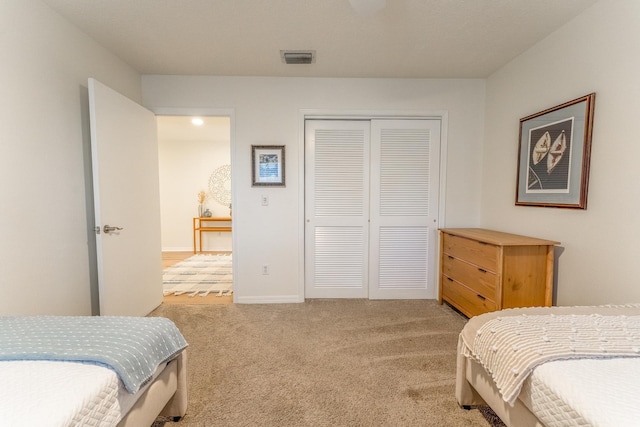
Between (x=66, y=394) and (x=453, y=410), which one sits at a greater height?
(x=66, y=394)

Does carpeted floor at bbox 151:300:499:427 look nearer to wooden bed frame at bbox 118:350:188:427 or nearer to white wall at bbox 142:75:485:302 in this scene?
wooden bed frame at bbox 118:350:188:427

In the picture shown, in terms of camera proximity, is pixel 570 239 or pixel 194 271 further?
pixel 194 271

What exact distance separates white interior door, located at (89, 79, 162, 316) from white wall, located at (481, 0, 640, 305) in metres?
3.31

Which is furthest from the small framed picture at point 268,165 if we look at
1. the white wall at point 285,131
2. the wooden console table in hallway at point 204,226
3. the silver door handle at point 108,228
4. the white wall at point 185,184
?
the white wall at point 185,184

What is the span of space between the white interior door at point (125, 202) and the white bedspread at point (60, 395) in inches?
49.9

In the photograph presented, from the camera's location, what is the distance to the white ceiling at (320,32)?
1.76 m

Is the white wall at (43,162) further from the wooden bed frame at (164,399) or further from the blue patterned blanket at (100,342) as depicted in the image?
the wooden bed frame at (164,399)

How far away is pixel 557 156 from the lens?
77.9 inches

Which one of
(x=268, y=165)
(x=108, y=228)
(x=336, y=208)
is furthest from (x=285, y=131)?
(x=108, y=228)

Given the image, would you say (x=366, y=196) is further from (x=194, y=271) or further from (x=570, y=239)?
(x=194, y=271)

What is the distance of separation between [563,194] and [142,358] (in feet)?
8.68

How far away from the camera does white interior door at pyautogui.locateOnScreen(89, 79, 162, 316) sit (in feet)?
6.53

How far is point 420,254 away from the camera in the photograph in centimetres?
299

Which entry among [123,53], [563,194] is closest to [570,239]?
[563,194]
